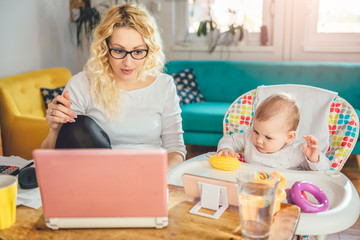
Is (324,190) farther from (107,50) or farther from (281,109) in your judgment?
(107,50)

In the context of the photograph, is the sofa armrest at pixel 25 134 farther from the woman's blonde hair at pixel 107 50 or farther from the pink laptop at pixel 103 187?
the pink laptop at pixel 103 187

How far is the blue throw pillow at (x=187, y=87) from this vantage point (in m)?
3.47

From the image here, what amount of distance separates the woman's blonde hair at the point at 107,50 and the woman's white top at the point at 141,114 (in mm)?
38

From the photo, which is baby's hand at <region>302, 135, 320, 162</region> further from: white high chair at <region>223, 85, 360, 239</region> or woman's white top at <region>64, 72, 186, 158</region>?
woman's white top at <region>64, 72, 186, 158</region>

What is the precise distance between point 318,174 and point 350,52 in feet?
9.05

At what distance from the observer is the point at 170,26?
4.09m

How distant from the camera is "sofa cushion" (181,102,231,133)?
3.07 metres

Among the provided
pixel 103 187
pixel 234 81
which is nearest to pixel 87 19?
pixel 234 81

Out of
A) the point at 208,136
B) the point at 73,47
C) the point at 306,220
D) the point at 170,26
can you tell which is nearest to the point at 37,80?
the point at 73,47

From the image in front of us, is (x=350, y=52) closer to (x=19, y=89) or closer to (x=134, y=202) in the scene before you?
(x=19, y=89)

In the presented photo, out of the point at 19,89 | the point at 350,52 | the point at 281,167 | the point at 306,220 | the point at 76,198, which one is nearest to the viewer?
the point at 76,198

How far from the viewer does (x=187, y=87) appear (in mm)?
3559

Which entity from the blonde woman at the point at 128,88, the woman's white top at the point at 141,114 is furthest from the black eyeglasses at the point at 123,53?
the woman's white top at the point at 141,114

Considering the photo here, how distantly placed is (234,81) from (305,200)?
8.39 ft
